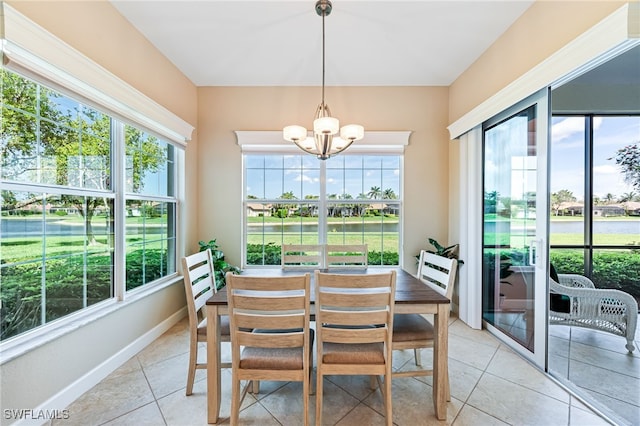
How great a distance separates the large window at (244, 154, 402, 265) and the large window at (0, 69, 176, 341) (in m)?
1.20

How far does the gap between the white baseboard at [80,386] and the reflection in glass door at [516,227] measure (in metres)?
3.42

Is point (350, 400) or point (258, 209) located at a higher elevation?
point (258, 209)

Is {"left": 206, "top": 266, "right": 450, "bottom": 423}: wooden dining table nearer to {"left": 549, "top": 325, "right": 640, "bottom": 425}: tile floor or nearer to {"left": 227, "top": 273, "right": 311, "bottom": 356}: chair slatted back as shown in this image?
{"left": 227, "top": 273, "right": 311, "bottom": 356}: chair slatted back

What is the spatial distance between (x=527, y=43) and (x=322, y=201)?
2.49m

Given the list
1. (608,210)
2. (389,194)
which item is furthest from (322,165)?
(608,210)

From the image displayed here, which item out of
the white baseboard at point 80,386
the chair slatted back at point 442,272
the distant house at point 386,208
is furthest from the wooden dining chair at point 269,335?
the distant house at point 386,208

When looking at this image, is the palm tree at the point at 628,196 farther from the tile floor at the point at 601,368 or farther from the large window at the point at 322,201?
the large window at the point at 322,201

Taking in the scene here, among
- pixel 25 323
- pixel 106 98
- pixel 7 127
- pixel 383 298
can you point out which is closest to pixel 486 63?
pixel 383 298

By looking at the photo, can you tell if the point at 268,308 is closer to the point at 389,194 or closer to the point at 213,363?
the point at 213,363

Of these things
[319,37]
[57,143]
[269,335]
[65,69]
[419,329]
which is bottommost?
[419,329]

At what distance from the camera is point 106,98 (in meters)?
1.94

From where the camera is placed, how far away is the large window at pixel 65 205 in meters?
1.53

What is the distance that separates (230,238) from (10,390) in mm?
2166

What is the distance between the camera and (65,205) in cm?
184
